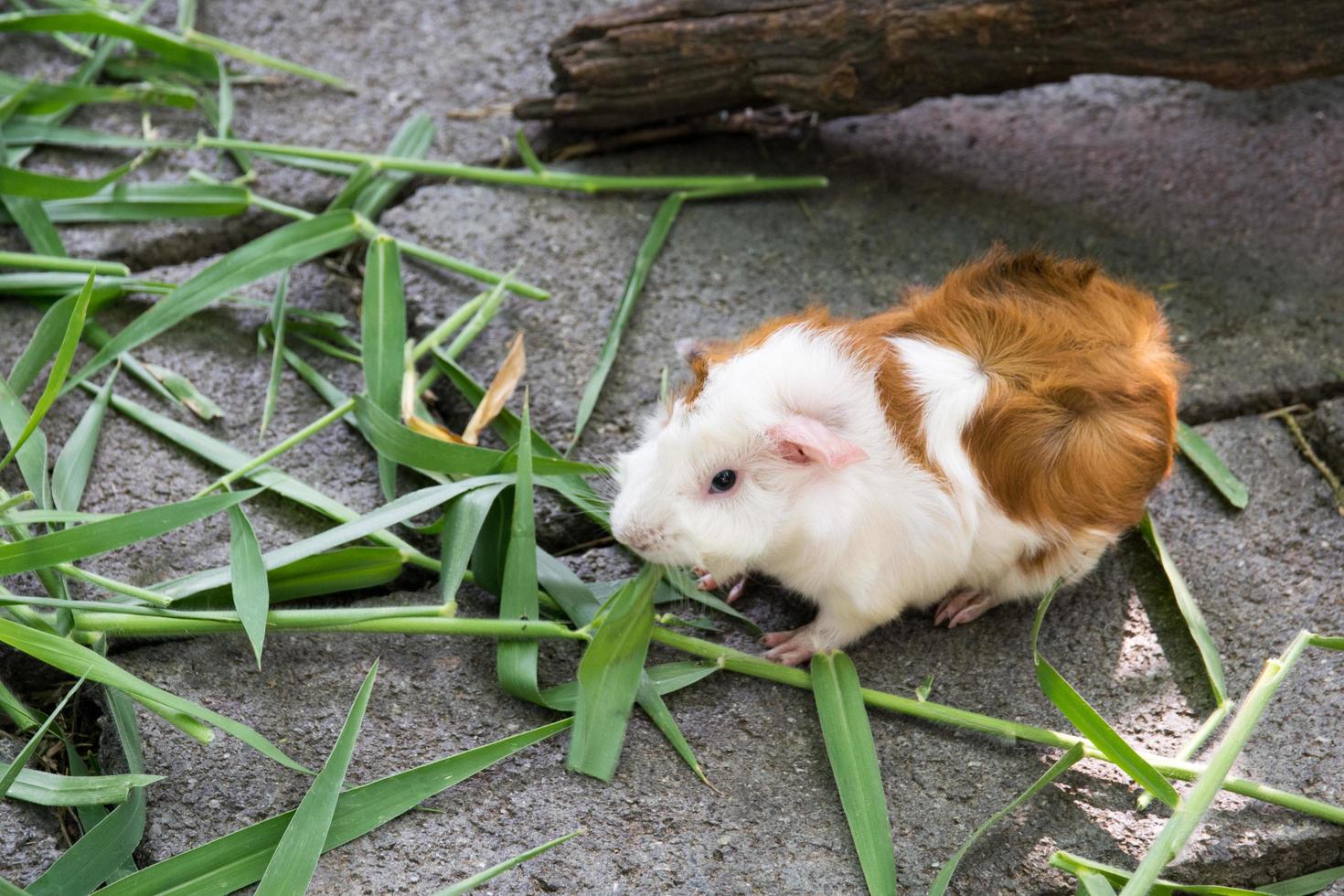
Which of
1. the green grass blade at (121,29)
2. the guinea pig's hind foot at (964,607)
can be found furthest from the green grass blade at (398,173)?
the guinea pig's hind foot at (964,607)

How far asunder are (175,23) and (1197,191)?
2.68 meters

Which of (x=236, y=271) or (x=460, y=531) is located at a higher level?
(x=236, y=271)

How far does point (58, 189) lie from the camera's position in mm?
2656

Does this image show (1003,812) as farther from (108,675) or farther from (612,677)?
(108,675)

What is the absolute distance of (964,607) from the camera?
7.27 feet

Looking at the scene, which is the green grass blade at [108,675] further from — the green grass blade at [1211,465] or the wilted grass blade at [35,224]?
the green grass blade at [1211,465]

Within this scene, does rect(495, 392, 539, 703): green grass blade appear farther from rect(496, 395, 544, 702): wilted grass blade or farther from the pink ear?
the pink ear

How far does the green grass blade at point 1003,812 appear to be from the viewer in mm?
1771

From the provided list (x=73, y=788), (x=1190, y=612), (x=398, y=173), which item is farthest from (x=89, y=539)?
(x=1190, y=612)

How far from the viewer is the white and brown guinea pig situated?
6.43 feet

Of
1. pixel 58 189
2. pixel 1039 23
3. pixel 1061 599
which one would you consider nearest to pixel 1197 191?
pixel 1039 23

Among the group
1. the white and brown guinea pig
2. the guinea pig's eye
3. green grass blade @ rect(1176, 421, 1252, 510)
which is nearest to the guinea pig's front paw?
the white and brown guinea pig

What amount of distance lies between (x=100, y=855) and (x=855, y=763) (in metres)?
1.11

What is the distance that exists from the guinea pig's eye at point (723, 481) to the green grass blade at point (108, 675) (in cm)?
78
